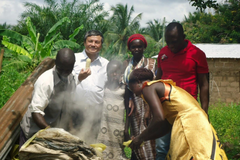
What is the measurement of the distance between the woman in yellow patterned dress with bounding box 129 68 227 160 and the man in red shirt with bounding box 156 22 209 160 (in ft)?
2.11

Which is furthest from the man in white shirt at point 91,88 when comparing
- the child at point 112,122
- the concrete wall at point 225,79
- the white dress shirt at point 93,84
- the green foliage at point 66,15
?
the green foliage at point 66,15

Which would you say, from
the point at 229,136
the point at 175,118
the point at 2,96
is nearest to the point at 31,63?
the point at 2,96

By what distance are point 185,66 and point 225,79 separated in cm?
810

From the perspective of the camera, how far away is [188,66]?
3105 mm

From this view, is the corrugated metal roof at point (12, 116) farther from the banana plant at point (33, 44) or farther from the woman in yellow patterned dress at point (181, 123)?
the banana plant at point (33, 44)

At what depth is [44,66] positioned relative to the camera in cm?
404

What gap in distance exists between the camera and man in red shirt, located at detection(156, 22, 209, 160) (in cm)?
305

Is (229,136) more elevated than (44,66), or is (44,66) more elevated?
(44,66)

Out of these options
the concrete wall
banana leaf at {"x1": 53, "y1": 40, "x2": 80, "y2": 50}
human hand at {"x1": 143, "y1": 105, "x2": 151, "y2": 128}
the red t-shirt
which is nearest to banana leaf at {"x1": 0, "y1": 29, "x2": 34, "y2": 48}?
banana leaf at {"x1": 53, "y1": 40, "x2": 80, "y2": 50}

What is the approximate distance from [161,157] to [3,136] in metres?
1.75

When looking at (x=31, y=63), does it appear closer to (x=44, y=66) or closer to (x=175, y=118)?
(x=44, y=66)

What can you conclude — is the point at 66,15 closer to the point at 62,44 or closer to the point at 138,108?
the point at 62,44

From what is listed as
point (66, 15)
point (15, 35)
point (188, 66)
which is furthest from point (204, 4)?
point (66, 15)

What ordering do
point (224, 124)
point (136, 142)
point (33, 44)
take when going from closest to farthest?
point (136, 142)
point (224, 124)
point (33, 44)
